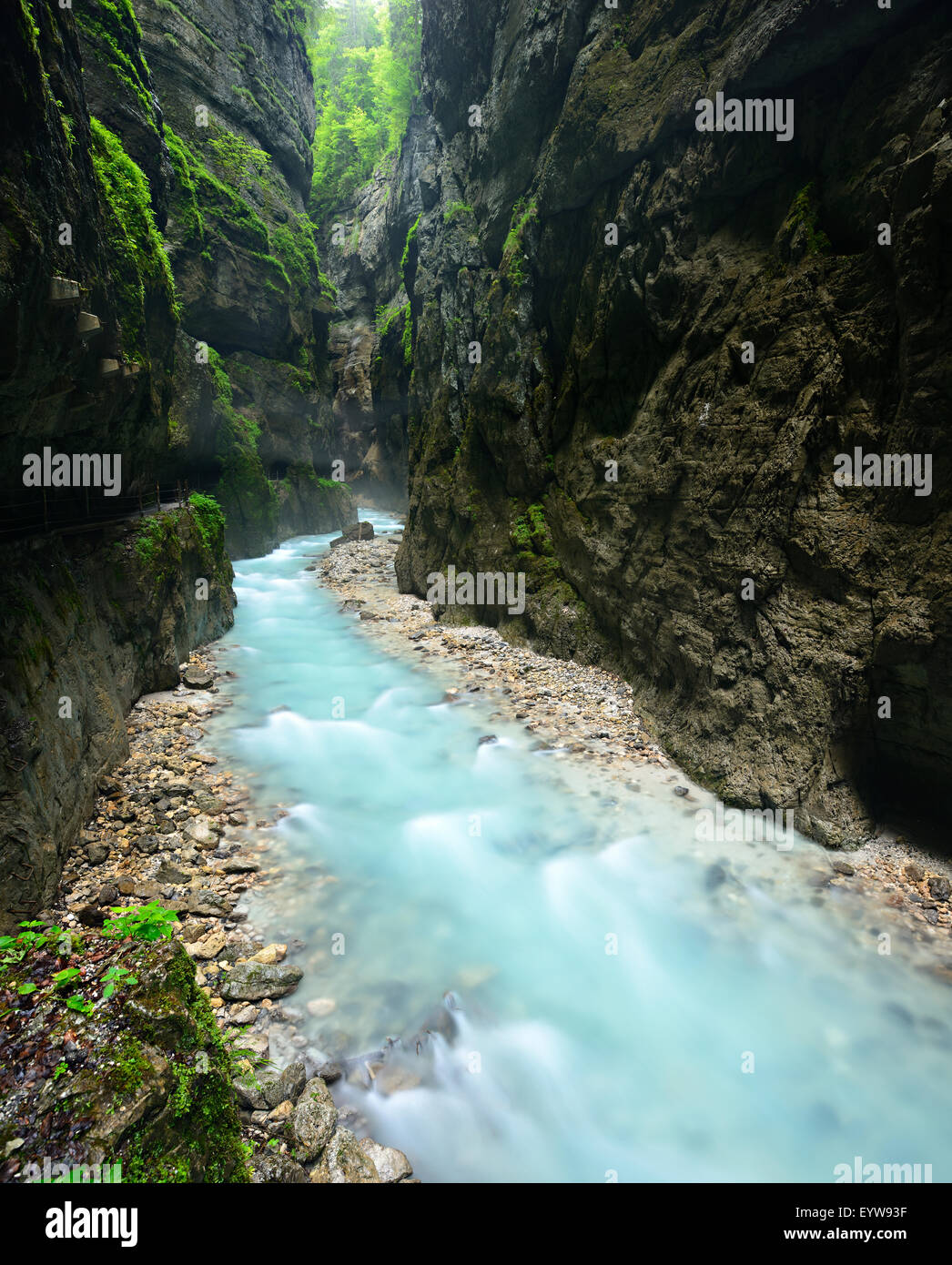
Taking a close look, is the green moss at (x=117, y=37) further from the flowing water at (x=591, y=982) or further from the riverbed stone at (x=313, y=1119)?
the riverbed stone at (x=313, y=1119)

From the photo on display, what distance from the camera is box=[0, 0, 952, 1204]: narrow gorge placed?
15.8 feet

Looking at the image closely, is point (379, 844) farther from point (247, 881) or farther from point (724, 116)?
point (724, 116)

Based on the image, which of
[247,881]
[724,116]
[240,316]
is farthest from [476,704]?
[240,316]

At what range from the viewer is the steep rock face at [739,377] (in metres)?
7.04

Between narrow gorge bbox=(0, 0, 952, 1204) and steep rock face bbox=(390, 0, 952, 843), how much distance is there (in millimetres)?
66

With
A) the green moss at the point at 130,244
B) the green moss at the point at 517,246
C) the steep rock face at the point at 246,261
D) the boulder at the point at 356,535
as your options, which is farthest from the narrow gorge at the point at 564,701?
the boulder at the point at 356,535

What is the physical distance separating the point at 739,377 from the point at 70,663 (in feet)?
35.8

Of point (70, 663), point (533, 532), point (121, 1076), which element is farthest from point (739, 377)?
point (70, 663)

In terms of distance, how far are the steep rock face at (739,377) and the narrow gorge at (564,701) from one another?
7 cm

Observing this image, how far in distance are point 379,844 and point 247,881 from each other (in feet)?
6.03

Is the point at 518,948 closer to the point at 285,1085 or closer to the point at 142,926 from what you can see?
the point at 285,1085

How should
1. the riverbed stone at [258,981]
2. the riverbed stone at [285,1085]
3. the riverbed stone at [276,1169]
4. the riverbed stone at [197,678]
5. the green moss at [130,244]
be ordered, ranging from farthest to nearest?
the riverbed stone at [197,678] < the green moss at [130,244] < the riverbed stone at [258,981] < the riverbed stone at [285,1085] < the riverbed stone at [276,1169]

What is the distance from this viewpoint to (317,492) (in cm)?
3988

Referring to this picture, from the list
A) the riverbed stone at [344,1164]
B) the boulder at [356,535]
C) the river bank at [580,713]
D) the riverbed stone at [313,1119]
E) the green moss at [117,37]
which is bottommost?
the riverbed stone at [344,1164]
